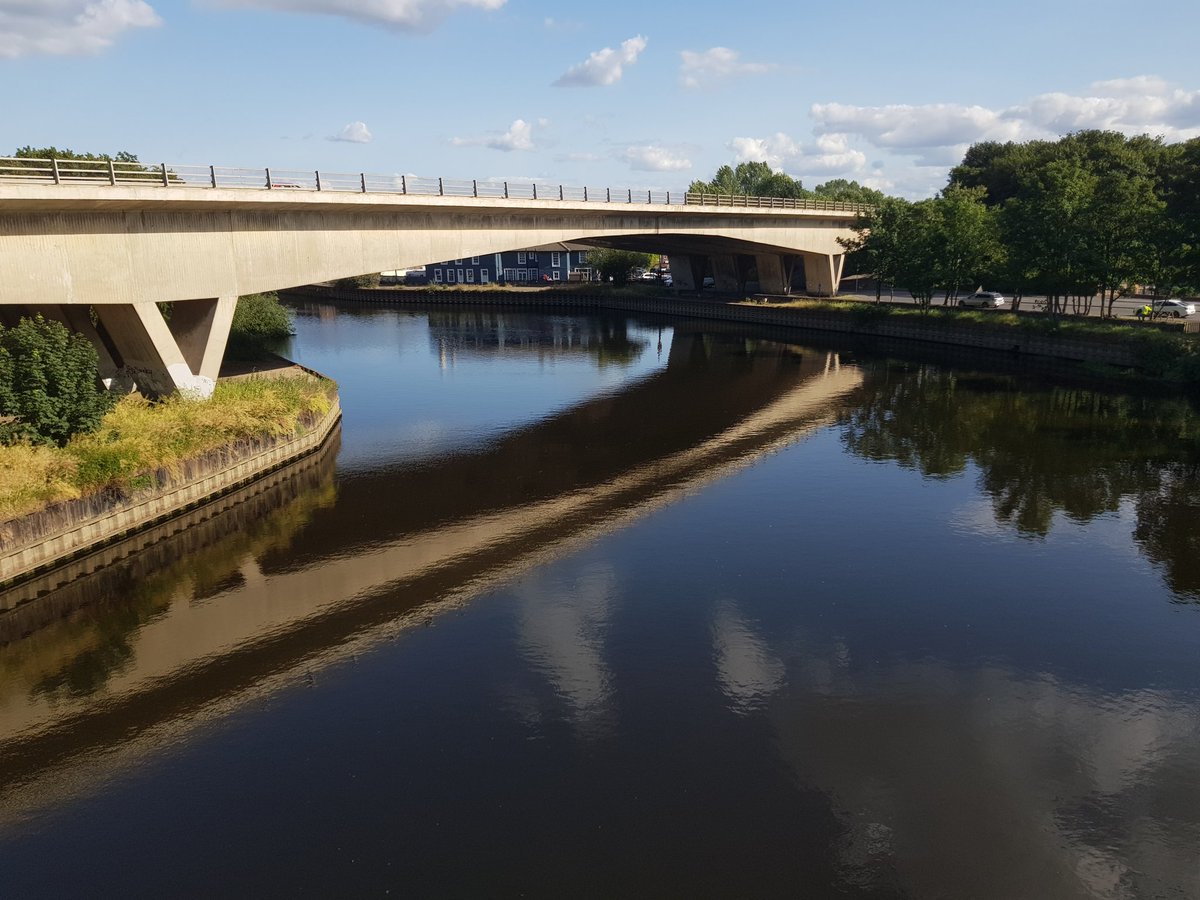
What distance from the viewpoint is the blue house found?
458 feet

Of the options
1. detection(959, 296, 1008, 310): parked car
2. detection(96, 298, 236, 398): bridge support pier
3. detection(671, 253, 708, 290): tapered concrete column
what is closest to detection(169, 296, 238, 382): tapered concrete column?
detection(96, 298, 236, 398): bridge support pier

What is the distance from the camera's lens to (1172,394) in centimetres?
5241

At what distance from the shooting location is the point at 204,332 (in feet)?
129

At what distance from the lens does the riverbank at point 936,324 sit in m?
57.0

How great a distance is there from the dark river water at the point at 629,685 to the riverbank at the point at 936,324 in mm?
21200

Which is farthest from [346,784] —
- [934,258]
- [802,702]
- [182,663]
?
[934,258]

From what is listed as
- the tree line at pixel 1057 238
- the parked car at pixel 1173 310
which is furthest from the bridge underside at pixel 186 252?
the parked car at pixel 1173 310

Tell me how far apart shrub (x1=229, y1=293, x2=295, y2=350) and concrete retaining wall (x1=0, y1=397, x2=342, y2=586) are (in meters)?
23.4

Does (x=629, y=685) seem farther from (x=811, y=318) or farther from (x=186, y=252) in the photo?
(x=811, y=318)

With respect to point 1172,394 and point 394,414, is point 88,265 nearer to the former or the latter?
point 394,414

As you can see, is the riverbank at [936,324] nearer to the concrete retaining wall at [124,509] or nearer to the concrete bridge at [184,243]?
the concrete bridge at [184,243]

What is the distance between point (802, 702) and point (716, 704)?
2.01 meters

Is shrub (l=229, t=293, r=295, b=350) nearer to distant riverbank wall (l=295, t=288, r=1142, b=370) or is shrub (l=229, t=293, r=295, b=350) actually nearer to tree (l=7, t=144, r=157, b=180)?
tree (l=7, t=144, r=157, b=180)

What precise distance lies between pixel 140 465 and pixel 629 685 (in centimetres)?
2087
